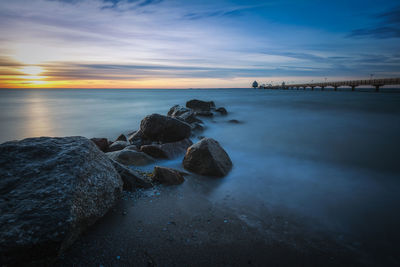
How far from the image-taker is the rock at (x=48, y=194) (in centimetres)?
211

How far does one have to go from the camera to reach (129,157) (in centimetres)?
568

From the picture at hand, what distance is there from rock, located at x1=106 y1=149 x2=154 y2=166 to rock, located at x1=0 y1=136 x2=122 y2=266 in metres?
2.10

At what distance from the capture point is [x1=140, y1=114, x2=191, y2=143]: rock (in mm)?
7625

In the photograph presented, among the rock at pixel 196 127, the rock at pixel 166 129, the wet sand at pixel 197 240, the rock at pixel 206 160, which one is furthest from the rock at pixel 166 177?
the rock at pixel 196 127

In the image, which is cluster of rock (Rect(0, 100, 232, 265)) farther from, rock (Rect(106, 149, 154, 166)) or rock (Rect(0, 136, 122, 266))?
rock (Rect(106, 149, 154, 166))

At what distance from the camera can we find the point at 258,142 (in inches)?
370

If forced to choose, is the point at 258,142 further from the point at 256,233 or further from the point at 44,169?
A: the point at 44,169

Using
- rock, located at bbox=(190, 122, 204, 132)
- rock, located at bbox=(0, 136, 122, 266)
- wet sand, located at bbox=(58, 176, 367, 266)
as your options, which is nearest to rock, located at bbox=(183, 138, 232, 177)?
wet sand, located at bbox=(58, 176, 367, 266)

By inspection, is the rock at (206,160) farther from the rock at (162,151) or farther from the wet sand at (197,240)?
the wet sand at (197,240)

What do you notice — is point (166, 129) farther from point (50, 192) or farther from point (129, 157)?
point (50, 192)

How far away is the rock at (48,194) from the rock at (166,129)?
414 cm

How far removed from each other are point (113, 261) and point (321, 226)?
308 cm

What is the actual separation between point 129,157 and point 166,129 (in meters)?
2.22

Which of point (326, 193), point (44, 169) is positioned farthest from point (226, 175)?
point (44, 169)
